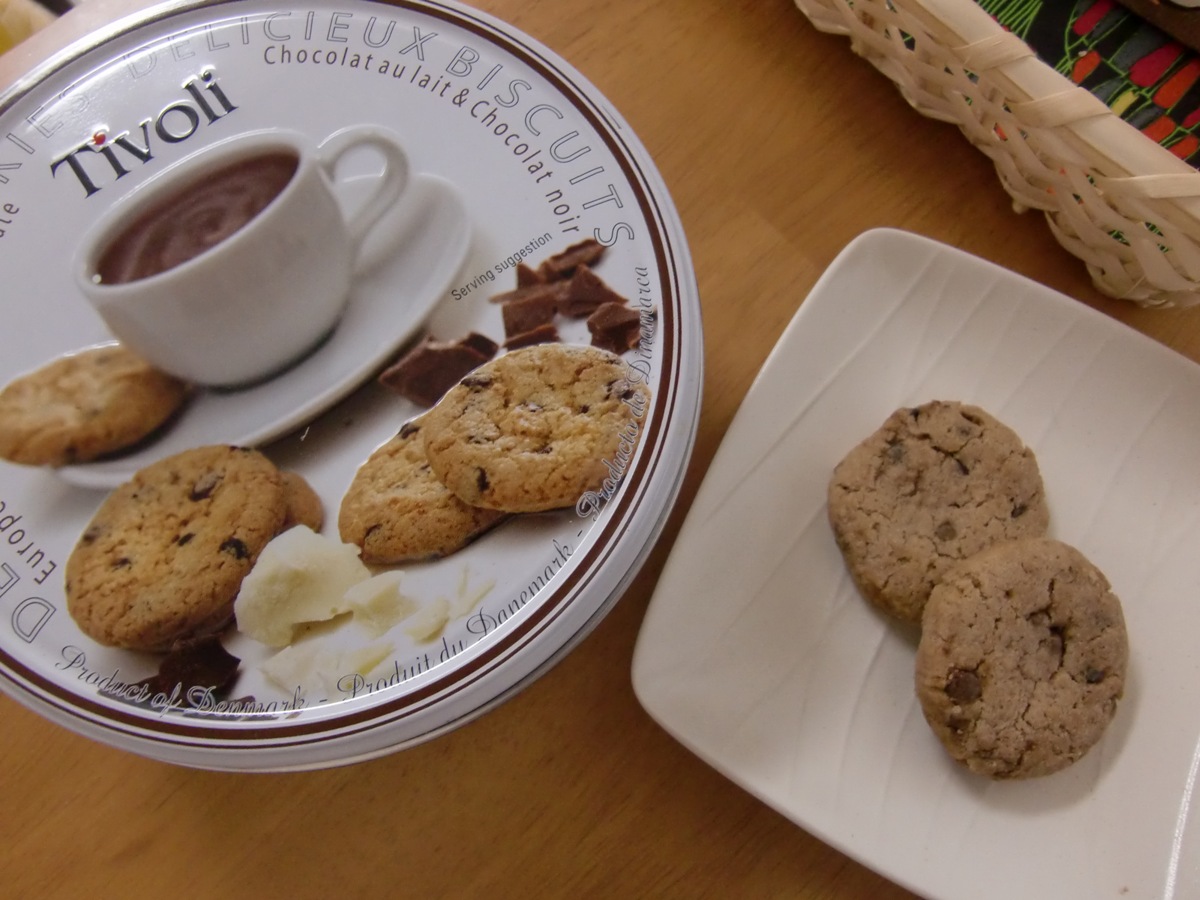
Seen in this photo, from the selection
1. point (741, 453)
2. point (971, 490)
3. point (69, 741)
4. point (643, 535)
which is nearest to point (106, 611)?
point (69, 741)

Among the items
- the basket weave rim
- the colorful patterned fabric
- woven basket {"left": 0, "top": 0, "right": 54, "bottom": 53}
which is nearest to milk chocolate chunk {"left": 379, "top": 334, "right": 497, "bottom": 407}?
the basket weave rim

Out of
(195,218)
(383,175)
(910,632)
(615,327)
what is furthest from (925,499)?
(195,218)

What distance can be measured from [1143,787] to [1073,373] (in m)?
0.36

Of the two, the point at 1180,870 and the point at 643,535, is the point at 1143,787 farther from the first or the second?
the point at 643,535

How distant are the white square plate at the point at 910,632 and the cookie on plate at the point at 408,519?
17cm

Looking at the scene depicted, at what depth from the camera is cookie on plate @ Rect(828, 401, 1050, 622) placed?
2.21ft

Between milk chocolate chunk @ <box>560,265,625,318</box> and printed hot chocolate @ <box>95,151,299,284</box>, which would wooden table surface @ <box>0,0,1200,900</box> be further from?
printed hot chocolate @ <box>95,151,299,284</box>

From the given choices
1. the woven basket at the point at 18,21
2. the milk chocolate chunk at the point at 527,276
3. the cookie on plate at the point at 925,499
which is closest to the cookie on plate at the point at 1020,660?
the cookie on plate at the point at 925,499

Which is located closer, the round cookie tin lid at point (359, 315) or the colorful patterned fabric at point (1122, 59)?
the round cookie tin lid at point (359, 315)

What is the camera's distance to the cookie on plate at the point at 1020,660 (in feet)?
2.06

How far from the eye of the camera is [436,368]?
2.06 feet

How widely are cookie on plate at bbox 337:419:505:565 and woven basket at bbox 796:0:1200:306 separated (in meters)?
0.53

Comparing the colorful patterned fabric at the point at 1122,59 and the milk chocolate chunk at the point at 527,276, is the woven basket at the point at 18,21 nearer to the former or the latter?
the milk chocolate chunk at the point at 527,276

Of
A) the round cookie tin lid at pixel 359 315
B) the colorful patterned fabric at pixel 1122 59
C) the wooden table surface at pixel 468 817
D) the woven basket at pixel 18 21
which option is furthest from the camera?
the woven basket at pixel 18 21
